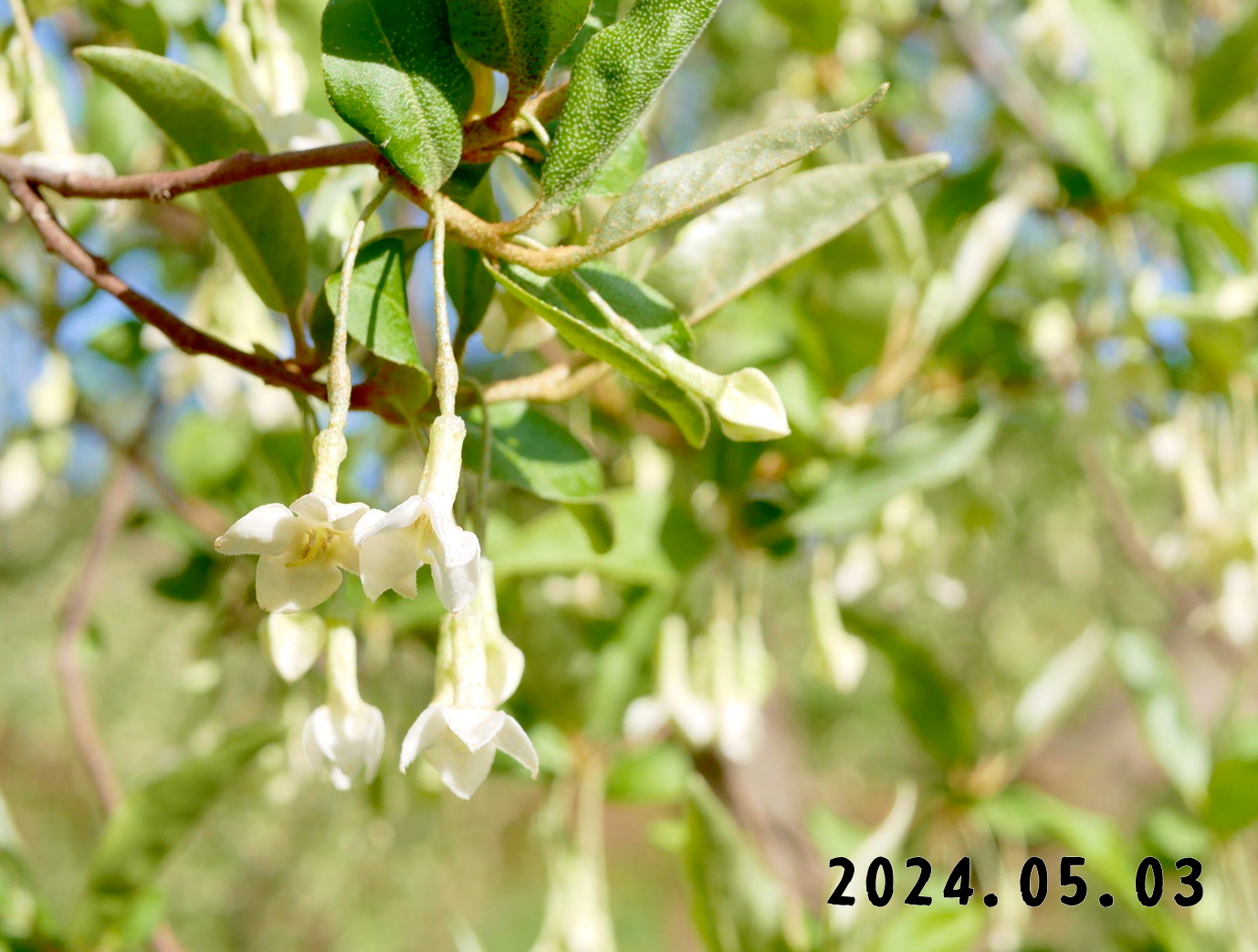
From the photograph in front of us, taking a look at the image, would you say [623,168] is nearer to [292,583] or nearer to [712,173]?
[712,173]

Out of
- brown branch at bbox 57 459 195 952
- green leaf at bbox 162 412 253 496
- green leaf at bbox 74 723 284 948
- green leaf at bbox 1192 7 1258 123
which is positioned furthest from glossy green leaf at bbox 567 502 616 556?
green leaf at bbox 1192 7 1258 123

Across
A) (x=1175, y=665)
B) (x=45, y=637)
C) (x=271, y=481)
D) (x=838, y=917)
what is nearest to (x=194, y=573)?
(x=271, y=481)

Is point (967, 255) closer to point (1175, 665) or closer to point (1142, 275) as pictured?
point (1142, 275)

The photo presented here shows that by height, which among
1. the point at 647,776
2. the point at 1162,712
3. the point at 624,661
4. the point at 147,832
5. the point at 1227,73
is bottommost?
the point at 1162,712

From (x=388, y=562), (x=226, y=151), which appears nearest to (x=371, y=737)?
(x=388, y=562)

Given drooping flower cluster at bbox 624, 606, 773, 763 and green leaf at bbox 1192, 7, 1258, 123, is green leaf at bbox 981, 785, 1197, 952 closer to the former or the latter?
drooping flower cluster at bbox 624, 606, 773, 763

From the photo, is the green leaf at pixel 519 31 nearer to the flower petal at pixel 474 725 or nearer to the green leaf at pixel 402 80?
the green leaf at pixel 402 80

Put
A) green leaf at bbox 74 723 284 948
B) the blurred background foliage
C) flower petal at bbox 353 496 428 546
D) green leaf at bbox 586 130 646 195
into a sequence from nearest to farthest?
flower petal at bbox 353 496 428 546 → green leaf at bbox 586 130 646 195 → green leaf at bbox 74 723 284 948 → the blurred background foliage

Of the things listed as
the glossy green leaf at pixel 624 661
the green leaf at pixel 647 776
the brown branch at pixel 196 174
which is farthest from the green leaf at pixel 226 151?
the green leaf at pixel 647 776
